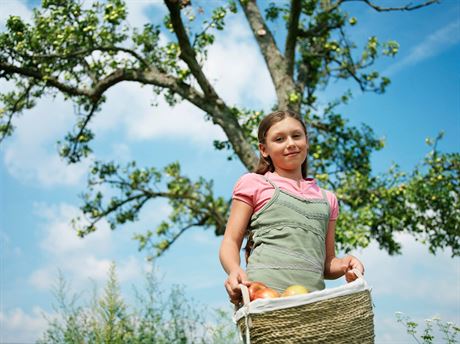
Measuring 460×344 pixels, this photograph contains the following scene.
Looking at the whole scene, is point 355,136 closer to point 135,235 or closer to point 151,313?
point 135,235

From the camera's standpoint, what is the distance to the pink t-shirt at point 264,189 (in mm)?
2787

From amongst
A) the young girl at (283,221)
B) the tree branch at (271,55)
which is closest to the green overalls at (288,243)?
the young girl at (283,221)

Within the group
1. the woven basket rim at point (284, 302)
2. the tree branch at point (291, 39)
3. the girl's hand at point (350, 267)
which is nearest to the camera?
the woven basket rim at point (284, 302)

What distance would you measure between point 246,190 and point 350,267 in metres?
0.61

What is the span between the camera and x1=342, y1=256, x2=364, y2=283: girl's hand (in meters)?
Answer: 2.69

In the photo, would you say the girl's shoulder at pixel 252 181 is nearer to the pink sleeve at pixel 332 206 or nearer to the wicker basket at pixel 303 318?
the pink sleeve at pixel 332 206

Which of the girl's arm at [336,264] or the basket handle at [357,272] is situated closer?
the basket handle at [357,272]

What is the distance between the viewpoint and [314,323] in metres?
2.20

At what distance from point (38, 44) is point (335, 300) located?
7836 mm

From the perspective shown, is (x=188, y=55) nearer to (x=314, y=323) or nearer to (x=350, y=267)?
(x=350, y=267)

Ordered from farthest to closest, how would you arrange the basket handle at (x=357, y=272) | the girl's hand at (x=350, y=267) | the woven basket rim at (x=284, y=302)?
the girl's hand at (x=350, y=267), the basket handle at (x=357, y=272), the woven basket rim at (x=284, y=302)

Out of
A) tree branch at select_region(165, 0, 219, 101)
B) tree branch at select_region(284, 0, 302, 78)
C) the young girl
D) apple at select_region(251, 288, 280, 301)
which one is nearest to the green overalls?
the young girl

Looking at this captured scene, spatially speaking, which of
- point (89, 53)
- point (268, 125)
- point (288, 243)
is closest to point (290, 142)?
point (268, 125)

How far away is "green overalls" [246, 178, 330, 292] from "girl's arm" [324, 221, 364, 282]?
11cm
